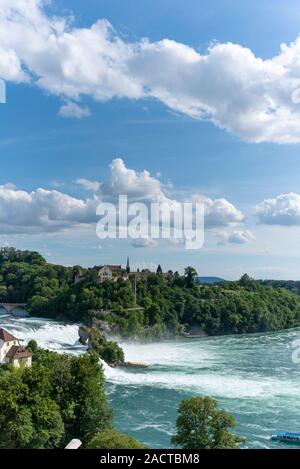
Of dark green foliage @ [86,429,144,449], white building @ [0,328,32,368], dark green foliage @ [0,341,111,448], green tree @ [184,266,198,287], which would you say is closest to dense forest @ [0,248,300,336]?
green tree @ [184,266,198,287]

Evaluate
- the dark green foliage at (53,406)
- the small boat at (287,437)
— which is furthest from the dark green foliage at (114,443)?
the small boat at (287,437)

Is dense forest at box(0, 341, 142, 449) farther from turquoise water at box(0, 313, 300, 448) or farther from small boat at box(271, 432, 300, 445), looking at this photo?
small boat at box(271, 432, 300, 445)

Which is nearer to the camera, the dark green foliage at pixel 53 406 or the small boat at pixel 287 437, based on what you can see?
the dark green foliage at pixel 53 406

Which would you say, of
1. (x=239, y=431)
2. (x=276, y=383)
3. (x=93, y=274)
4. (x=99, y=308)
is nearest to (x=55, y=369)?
(x=239, y=431)

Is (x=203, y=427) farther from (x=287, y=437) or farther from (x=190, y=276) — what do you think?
(x=190, y=276)

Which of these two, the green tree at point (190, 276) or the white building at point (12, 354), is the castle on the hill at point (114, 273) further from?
the white building at point (12, 354)

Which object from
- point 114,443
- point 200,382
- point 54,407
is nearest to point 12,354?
point 54,407

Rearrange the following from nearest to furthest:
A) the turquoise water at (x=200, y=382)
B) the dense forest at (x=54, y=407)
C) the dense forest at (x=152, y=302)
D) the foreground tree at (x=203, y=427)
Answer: the foreground tree at (x=203, y=427) → the dense forest at (x=54, y=407) → the turquoise water at (x=200, y=382) → the dense forest at (x=152, y=302)
